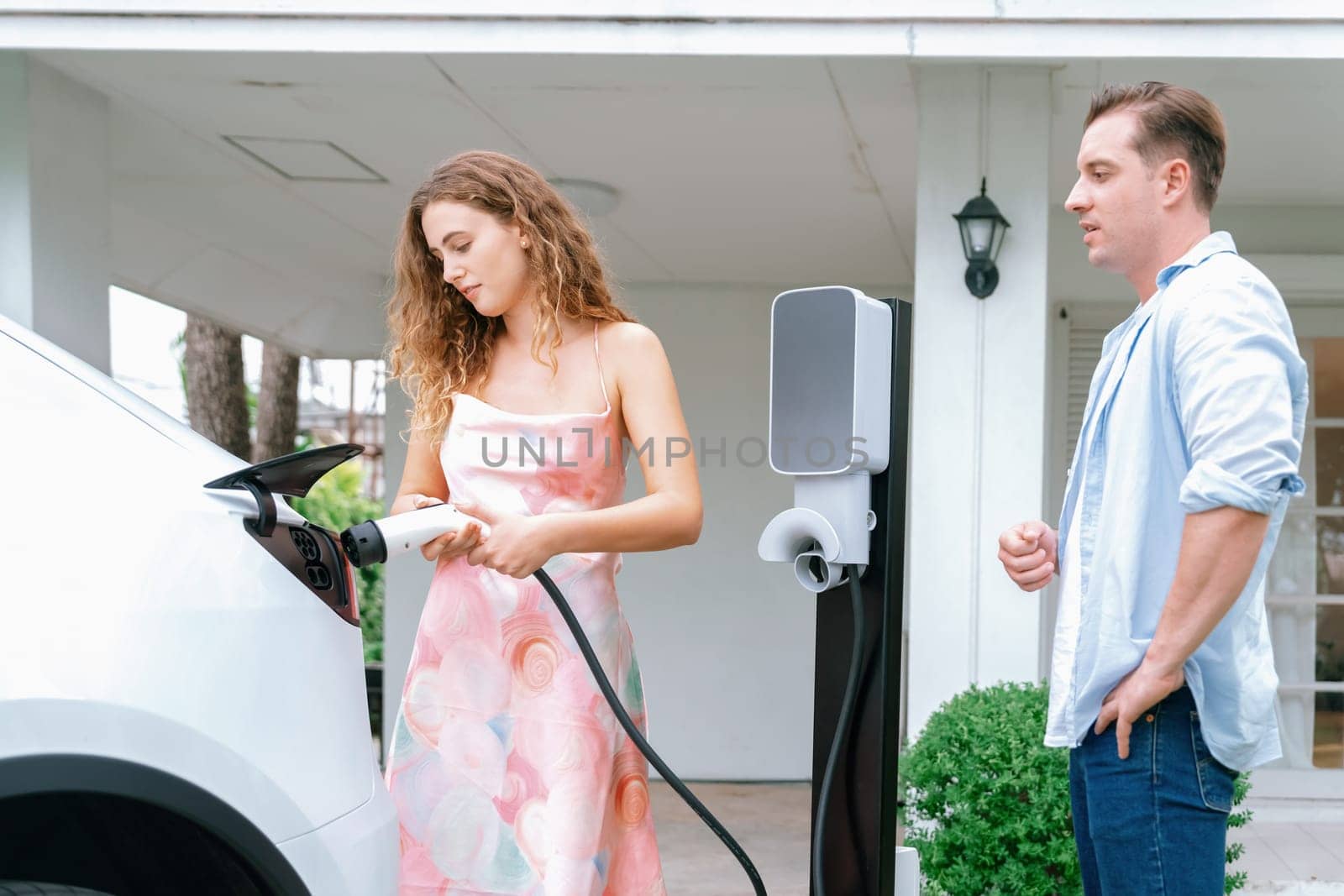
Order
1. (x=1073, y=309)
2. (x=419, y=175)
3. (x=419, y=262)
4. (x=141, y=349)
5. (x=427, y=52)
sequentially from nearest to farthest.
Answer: (x=419, y=262), (x=427, y=52), (x=419, y=175), (x=1073, y=309), (x=141, y=349)

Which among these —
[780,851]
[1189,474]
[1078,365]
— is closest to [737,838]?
[780,851]

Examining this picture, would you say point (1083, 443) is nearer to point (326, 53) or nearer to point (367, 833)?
point (367, 833)

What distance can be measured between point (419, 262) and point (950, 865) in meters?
1.87

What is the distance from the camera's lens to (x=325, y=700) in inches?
55.5

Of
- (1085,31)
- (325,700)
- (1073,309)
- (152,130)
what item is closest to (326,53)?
(152,130)

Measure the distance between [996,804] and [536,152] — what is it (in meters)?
2.64

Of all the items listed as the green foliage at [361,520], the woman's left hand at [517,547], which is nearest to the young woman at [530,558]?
the woman's left hand at [517,547]

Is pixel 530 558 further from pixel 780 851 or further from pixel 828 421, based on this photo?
pixel 780 851

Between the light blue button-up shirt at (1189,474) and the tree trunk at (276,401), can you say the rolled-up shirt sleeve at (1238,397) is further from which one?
the tree trunk at (276,401)

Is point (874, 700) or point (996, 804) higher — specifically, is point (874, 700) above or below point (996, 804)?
above

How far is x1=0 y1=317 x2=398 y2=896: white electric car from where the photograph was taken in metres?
1.19

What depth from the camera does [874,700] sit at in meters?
1.61

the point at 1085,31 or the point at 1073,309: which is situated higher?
the point at 1085,31

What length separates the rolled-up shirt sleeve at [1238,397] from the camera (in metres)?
1.29
